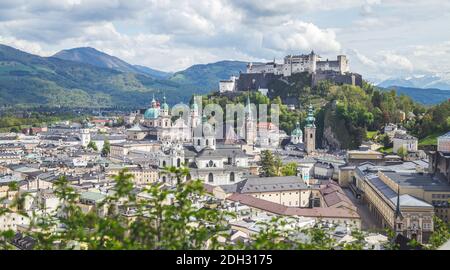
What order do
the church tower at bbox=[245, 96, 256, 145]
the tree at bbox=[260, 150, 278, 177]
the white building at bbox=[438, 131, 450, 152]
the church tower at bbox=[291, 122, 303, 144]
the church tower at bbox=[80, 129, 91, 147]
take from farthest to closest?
1. the church tower at bbox=[80, 129, 91, 147]
2. the church tower at bbox=[291, 122, 303, 144]
3. the church tower at bbox=[245, 96, 256, 145]
4. the tree at bbox=[260, 150, 278, 177]
5. the white building at bbox=[438, 131, 450, 152]

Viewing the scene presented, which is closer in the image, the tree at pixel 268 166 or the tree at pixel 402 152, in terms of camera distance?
the tree at pixel 268 166

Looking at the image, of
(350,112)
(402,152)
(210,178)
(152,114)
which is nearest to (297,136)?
(350,112)

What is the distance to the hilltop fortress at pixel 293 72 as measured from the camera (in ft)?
251

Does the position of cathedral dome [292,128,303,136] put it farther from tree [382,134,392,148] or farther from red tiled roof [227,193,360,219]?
red tiled roof [227,193,360,219]

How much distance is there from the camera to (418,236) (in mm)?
28250

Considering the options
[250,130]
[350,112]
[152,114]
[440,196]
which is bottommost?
[440,196]

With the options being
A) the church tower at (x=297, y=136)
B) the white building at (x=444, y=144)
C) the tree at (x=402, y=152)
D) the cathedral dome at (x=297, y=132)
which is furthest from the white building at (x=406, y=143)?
the cathedral dome at (x=297, y=132)

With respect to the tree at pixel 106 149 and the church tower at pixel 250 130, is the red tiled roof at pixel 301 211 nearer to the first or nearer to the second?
the church tower at pixel 250 130

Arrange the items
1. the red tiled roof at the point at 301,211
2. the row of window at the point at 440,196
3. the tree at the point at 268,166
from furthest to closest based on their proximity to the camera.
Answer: the tree at the point at 268,166 < the row of window at the point at 440,196 < the red tiled roof at the point at 301,211

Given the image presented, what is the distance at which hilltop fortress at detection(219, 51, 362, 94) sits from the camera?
76.6 metres

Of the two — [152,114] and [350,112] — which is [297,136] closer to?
[350,112]

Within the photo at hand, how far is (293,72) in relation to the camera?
3189 inches

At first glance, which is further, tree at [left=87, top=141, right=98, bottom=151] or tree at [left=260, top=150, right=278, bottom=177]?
tree at [left=87, top=141, right=98, bottom=151]

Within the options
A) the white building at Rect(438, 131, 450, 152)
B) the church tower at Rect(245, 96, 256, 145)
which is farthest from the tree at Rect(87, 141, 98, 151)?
the white building at Rect(438, 131, 450, 152)
